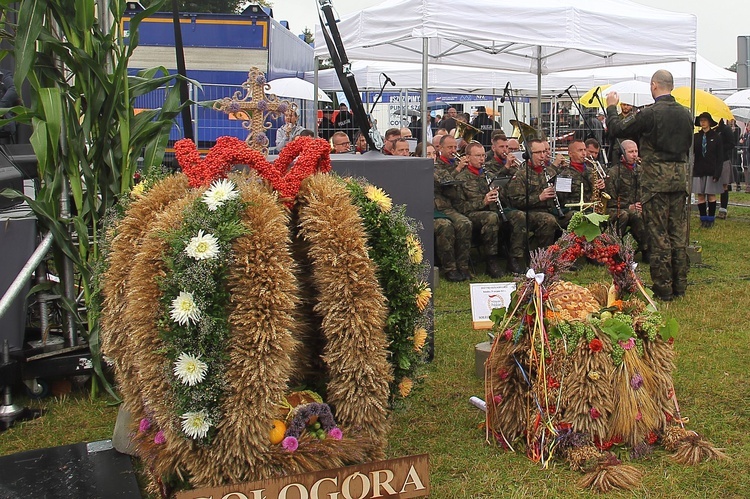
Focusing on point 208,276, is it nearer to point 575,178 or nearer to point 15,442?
point 15,442

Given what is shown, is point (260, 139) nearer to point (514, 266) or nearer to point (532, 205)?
point (514, 266)

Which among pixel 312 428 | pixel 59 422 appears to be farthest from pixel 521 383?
pixel 59 422

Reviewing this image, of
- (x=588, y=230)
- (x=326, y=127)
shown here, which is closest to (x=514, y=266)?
(x=588, y=230)

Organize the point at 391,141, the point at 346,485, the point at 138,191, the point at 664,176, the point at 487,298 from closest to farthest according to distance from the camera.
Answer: the point at 346,485 → the point at 138,191 → the point at 487,298 → the point at 664,176 → the point at 391,141

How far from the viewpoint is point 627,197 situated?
1074cm

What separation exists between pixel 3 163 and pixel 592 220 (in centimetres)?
425

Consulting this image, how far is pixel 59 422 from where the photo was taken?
193 inches

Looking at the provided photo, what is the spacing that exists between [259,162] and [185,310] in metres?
0.74

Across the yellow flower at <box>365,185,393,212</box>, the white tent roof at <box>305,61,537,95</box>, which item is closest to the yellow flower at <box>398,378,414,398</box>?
the yellow flower at <box>365,185,393,212</box>

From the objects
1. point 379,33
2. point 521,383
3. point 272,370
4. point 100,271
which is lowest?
point 521,383

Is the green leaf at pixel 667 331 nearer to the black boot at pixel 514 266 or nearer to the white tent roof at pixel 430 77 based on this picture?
the black boot at pixel 514 266

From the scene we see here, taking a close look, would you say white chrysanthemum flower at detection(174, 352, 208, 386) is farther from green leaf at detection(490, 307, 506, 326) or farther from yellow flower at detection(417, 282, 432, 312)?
green leaf at detection(490, 307, 506, 326)

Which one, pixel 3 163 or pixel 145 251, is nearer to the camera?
pixel 145 251

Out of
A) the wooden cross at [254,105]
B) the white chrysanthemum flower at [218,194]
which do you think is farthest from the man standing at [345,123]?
the white chrysanthemum flower at [218,194]
